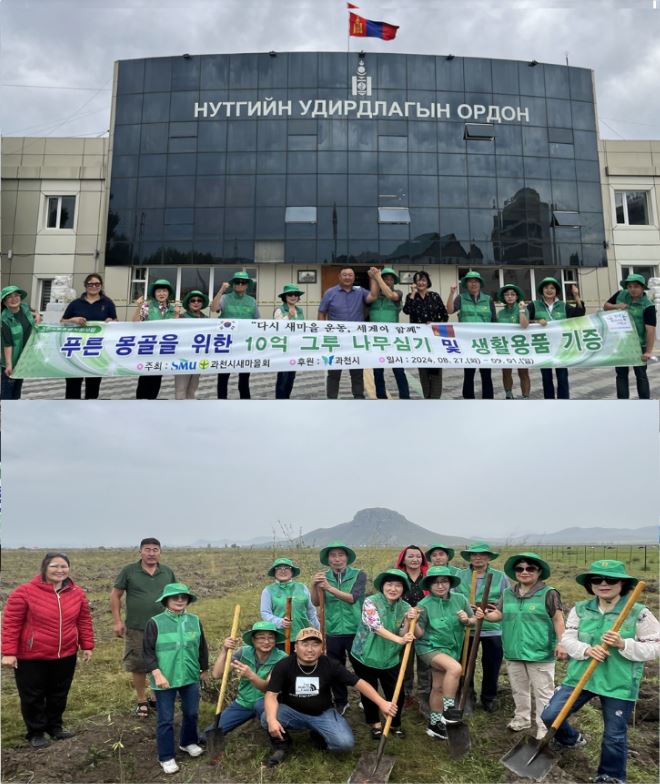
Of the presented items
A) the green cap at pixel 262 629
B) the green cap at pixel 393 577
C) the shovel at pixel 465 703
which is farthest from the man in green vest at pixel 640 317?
the green cap at pixel 262 629

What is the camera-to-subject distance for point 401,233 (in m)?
22.8

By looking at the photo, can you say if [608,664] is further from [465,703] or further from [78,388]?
[78,388]

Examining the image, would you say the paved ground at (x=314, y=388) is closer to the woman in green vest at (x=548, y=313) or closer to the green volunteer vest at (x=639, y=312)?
the woman in green vest at (x=548, y=313)

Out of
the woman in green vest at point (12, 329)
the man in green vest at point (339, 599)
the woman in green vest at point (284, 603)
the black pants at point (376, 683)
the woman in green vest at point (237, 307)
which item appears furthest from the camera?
the woman in green vest at point (237, 307)

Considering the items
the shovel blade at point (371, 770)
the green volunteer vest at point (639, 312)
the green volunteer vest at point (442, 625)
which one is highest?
the green volunteer vest at point (639, 312)

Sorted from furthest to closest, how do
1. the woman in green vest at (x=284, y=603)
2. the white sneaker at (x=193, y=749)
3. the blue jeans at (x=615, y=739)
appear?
the woman in green vest at (x=284, y=603)
the white sneaker at (x=193, y=749)
the blue jeans at (x=615, y=739)

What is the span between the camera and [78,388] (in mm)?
7484

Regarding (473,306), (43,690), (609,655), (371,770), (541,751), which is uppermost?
(473,306)

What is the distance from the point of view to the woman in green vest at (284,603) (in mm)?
5516

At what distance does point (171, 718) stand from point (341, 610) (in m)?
1.63

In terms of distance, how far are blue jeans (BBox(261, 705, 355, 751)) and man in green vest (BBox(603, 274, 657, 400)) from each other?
4948mm

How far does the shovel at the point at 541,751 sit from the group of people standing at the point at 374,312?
3.47 metres

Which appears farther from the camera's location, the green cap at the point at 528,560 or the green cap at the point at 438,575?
the green cap at the point at 438,575

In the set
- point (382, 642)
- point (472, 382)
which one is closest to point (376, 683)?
point (382, 642)
